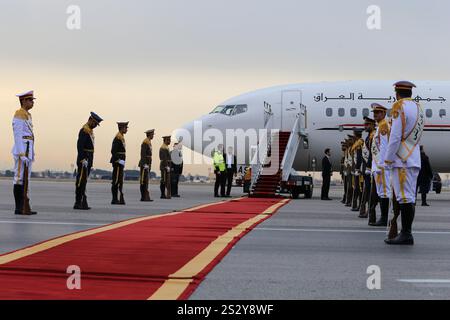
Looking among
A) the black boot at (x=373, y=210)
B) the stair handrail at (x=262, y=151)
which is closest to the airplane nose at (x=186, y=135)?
the stair handrail at (x=262, y=151)

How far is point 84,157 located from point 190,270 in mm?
9769

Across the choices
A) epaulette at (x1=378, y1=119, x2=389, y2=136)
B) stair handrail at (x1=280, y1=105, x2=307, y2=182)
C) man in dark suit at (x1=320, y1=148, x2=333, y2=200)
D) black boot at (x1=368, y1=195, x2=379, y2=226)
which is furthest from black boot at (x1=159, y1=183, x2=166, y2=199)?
epaulette at (x1=378, y1=119, x2=389, y2=136)

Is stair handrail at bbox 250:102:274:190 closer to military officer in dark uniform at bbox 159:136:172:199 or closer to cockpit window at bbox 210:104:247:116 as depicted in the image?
cockpit window at bbox 210:104:247:116

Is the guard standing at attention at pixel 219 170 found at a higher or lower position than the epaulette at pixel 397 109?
lower

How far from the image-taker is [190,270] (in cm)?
675

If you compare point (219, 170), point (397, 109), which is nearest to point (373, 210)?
point (397, 109)

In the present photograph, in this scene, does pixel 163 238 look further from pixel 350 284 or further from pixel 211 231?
pixel 350 284

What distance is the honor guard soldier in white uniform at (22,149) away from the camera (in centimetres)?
1377

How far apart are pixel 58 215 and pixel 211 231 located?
13.6ft

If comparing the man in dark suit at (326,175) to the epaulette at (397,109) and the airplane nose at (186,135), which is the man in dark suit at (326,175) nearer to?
the airplane nose at (186,135)

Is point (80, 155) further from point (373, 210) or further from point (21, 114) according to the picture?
point (373, 210)

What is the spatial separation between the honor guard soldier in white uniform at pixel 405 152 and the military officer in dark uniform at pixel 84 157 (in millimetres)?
7915
